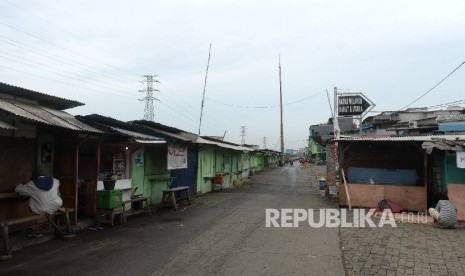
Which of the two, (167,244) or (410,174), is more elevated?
(410,174)

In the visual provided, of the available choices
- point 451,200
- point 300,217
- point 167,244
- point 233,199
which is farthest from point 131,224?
point 451,200

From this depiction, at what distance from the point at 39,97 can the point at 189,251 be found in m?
5.93

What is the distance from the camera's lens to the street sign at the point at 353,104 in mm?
19891

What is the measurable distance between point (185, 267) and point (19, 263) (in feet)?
10.2

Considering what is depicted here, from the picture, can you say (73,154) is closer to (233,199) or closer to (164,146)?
(164,146)

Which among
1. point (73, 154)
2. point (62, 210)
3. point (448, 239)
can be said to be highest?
point (73, 154)

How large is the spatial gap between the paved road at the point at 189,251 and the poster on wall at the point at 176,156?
3.82 m

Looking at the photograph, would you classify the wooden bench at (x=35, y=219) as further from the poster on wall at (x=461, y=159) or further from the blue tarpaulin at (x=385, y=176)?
the poster on wall at (x=461, y=159)

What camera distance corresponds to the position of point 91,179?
1226 centimetres

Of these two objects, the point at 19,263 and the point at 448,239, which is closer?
the point at 19,263

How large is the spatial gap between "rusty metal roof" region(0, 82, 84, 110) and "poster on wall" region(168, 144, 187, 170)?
16.2ft

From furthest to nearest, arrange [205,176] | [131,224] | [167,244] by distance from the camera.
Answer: [205,176] → [131,224] → [167,244]

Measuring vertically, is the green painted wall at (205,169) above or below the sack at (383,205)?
→ above

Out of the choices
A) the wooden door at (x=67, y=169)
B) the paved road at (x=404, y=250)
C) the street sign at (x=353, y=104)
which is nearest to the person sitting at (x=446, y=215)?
the paved road at (x=404, y=250)
